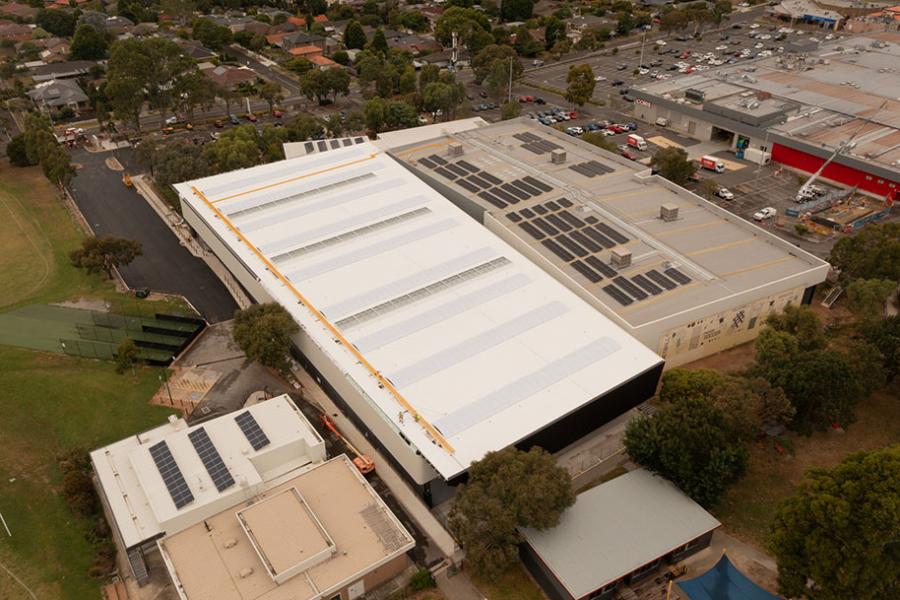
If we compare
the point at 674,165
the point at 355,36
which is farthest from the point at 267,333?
the point at 355,36

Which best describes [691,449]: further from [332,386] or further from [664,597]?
[332,386]

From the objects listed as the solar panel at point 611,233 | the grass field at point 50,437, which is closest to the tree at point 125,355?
the grass field at point 50,437

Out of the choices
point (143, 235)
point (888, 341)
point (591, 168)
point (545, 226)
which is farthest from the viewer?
point (143, 235)

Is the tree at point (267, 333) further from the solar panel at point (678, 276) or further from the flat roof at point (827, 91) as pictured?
the flat roof at point (827, 91)

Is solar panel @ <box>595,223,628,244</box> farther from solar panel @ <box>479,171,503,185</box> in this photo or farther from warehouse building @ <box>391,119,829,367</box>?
solar panel @ <box>479,171,503,185</box>

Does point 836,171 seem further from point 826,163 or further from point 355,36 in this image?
point 355,36
